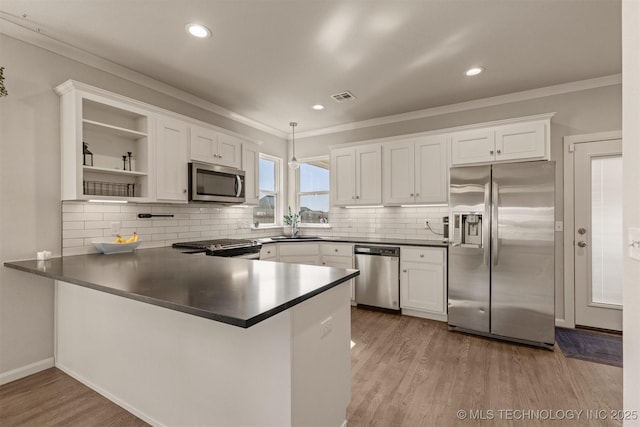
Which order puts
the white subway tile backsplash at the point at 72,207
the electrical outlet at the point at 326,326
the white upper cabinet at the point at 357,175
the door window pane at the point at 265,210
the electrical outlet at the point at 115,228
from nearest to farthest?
the electrical outlet at the point at 326,326, the white subway tile backsplash at the point at 72,207, the electrical outlet at the point at 115,228, the white upper cabinet at the point at 357,175, the door window pane at the point at 265,210

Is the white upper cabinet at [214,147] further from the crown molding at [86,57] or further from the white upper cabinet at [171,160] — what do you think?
the crown molding at [86,57]

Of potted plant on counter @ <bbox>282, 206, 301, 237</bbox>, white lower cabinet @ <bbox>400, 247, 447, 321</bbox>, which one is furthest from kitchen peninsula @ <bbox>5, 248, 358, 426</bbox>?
potted plant on counter @ <bbox>282, 206, 301, 237</bbox>

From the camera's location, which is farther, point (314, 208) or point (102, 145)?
point (314, 208)

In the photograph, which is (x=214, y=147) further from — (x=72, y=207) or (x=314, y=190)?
(x=314, y=190)

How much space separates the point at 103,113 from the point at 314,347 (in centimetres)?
290

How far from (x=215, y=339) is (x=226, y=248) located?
5.95ft

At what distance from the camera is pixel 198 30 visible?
7.65ft

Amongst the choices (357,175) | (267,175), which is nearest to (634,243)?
(357,175)

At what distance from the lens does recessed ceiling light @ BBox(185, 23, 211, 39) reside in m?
2.29

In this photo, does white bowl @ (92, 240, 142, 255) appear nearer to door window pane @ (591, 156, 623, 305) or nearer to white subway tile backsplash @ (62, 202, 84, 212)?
white subway tile backsplash @ (62, 202, 84, 212)

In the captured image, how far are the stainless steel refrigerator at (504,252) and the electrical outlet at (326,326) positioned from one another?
7.24 ft

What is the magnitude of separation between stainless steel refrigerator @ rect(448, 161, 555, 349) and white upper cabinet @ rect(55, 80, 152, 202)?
3.34 meters

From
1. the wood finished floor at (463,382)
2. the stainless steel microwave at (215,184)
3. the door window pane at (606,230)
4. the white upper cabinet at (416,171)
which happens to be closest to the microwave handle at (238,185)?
the stainless steel microwave at (215,184)

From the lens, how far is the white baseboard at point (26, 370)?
2226 millimetres
